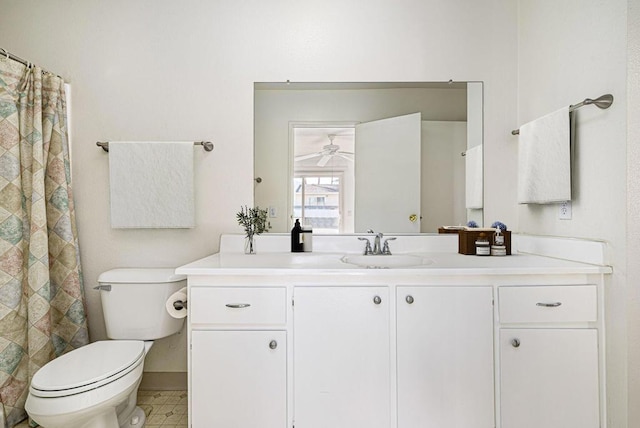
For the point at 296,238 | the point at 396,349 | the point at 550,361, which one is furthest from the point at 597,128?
the point at 296,238

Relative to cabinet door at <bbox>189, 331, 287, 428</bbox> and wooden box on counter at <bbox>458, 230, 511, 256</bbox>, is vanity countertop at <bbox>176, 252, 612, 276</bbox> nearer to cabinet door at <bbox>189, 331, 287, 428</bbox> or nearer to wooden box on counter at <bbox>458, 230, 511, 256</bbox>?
wooden box on counter at <bbox>458, 230, 511, 256</bbox>

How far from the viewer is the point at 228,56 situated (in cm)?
204

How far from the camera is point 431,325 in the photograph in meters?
1.41

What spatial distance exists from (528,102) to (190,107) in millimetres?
1877

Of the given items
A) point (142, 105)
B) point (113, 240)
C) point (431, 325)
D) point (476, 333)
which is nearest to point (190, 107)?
point (142, 105)

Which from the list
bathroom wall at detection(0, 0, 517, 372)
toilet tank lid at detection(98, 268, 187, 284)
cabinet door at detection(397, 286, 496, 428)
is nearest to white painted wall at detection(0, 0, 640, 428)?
bathroom wall at detection(0, 0, 517, 372)

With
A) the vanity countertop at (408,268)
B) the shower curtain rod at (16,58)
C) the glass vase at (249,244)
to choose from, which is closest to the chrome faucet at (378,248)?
the vanity countertop at (408,268)

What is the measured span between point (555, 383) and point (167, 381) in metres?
1.95

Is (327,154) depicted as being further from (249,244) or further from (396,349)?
(396,349)

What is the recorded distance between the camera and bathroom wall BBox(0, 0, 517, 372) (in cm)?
Result: 203

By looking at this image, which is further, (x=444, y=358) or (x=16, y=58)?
(x=16, y=58)

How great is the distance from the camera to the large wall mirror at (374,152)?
79.0 inches

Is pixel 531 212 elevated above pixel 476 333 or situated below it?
above

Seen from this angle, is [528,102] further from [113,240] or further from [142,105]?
[113,240]
